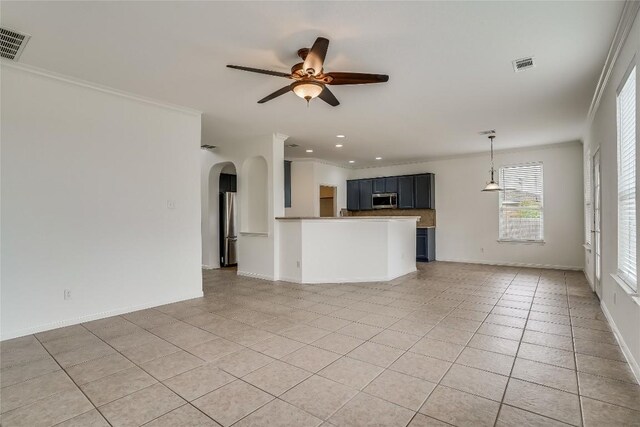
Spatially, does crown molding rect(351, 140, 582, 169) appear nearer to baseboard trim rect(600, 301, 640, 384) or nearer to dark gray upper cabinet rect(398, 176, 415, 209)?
dark gray upper cabinet rect(398, 176, 415, 209)

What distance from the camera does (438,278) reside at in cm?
611

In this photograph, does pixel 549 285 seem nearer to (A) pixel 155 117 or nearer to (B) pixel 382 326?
(B) pixel 382 326

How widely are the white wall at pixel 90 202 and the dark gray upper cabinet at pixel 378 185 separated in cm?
573

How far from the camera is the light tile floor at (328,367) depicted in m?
1.95

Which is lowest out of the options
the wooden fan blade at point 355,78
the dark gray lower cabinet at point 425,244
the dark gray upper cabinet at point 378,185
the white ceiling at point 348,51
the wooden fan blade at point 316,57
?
the dark gray lower cabinet at point 425,244

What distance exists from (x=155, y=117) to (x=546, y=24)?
4.28 m

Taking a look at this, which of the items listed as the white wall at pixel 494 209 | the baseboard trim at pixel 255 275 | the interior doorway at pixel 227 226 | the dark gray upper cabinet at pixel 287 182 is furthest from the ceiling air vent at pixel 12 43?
the white wall at pixel 494 209

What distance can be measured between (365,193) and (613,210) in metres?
6.62

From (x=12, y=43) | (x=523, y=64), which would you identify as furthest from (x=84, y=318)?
(x=523, y=64)

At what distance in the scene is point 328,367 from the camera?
253cm

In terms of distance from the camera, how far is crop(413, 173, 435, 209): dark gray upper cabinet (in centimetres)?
855

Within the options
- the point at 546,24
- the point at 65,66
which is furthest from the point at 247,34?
the point at 546,24

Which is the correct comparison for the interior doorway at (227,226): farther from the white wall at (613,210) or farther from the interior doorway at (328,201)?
the white wall at (613,210)

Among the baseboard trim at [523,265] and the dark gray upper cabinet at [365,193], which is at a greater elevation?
the dark gray upper cabinet at [365,193]
